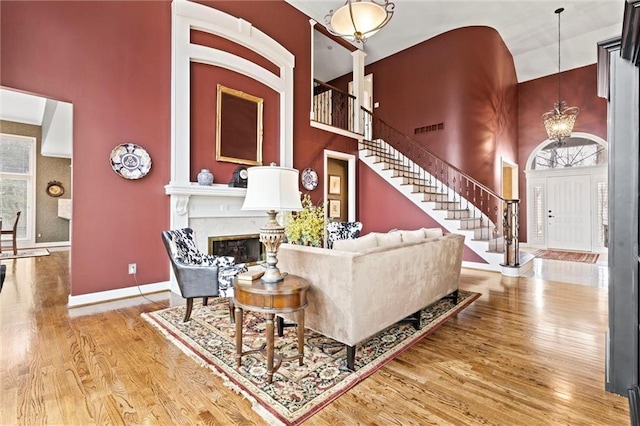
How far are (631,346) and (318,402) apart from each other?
1888 mm

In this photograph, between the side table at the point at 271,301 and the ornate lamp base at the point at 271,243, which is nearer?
the side table at the point at 271,301

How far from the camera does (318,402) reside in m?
1.71

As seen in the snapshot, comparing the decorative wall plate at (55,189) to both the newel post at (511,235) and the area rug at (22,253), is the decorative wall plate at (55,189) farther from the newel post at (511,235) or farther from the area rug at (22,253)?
the newel post at (511,235)

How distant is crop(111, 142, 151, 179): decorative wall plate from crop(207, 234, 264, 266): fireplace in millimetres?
1297

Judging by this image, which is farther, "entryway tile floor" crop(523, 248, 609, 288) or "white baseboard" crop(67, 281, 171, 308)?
"entryway tile floor" crop(523, 248, 609, 288)

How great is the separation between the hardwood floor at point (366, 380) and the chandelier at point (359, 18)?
3.26 metres

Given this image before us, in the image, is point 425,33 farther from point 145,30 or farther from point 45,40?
point 45,40

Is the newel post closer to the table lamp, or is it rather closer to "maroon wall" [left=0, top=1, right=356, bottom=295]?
the table lamp

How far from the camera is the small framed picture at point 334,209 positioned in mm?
6930

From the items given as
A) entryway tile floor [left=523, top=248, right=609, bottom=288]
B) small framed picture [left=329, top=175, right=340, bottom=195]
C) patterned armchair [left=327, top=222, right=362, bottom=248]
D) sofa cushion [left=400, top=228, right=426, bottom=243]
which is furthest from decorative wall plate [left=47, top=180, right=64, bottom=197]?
entryway tile floor [left=523, top=248, right=609, bottom=288]

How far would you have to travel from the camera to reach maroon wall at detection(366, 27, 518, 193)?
659 cm

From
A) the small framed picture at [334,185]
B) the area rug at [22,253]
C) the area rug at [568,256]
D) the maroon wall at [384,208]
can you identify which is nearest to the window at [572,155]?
the area rug at [568,256]

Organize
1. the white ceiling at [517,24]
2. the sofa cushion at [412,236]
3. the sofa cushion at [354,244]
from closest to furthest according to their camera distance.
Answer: the sofa cushion at [354,244] → the sofa cushion at [412,236] → the white ceiling at [517,24]

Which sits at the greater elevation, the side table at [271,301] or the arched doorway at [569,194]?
the arched doorway at [569,194]
